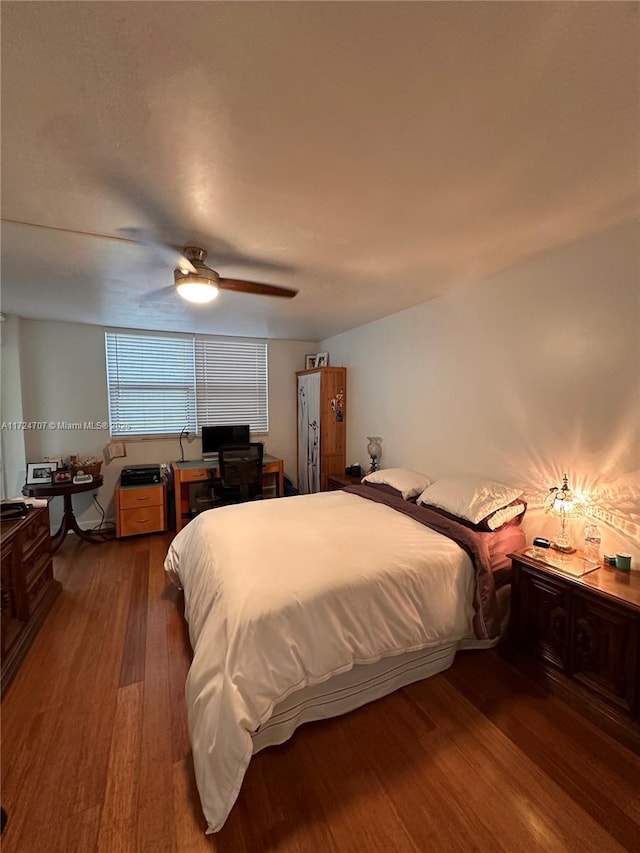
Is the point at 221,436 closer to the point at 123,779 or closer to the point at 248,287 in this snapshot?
the point at 248,287

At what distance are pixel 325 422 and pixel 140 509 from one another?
94.1 inches

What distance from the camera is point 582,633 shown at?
5.75 feet

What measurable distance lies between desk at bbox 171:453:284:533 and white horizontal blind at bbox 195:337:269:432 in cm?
69

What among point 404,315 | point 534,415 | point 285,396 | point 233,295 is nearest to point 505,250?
point 534,415

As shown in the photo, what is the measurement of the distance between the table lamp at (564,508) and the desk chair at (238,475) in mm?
2838

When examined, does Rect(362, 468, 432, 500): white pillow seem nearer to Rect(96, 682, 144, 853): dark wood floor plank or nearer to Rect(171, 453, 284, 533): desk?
Rect(171, 453, 284, 533): desk

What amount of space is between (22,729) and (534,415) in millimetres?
3316

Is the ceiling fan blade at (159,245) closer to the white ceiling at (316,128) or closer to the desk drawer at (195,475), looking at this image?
the white ceiling at (316,128)

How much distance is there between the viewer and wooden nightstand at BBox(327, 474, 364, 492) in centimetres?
393

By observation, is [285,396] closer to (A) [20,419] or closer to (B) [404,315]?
(B) [404,315]

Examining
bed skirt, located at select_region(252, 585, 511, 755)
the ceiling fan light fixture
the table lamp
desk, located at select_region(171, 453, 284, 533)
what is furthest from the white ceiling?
desk, located at select_region(171, 453, 284, 533)

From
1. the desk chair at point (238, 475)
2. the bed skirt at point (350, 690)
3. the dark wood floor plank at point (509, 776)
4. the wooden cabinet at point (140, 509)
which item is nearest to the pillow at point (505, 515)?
the bed skirt at point (350, 690)

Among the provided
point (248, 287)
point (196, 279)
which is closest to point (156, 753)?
point (196, 279)

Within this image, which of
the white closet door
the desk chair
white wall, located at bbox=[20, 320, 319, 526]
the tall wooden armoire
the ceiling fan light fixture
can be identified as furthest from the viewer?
the white closet door
